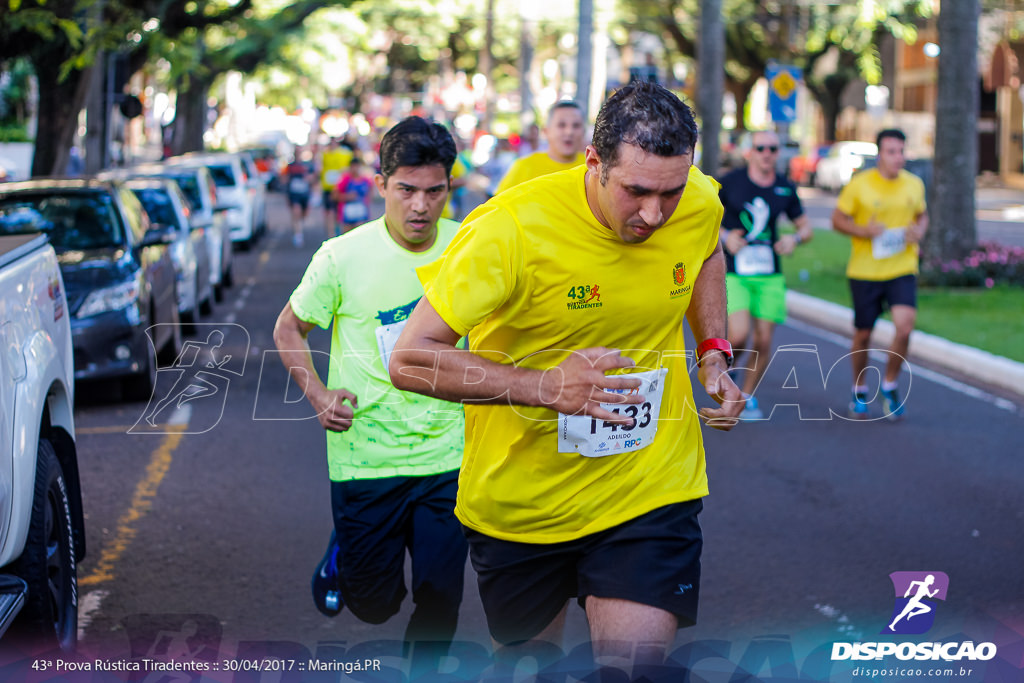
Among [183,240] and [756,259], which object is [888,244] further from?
[183,240]

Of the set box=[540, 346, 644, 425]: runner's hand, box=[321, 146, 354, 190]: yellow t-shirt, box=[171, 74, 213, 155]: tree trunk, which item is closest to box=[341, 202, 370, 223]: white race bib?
box=[321, 146, 354, 190]: yellow t-shirt

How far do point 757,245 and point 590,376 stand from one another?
21.9 ft

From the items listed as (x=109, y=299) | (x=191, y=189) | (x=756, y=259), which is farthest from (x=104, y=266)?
(x=191, y=189)

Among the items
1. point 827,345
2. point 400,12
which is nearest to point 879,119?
point 400,12

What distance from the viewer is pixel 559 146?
32.4 ft

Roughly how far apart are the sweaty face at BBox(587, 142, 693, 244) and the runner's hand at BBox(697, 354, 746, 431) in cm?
56

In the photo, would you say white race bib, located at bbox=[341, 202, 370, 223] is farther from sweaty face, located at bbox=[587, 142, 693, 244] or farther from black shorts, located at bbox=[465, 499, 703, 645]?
sweaty face, located at bbox=[587, 142, 693, 244]

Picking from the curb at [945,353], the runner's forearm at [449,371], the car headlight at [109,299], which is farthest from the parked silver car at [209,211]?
the runner's forearm at [449,371]

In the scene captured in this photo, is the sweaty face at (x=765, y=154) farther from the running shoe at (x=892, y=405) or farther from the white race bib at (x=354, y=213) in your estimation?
the white race bib at (x=354, y=213)

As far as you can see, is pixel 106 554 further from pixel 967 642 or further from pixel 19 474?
pixel 967 642

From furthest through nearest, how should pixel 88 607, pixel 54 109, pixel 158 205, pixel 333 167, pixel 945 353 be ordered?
pixel 333 167, pixel 54 109, pixel 158 205, pixel 945 353, pixel 88 607

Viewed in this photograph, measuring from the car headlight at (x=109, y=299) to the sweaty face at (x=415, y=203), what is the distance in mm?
6010

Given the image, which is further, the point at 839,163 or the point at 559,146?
the point at 839,163

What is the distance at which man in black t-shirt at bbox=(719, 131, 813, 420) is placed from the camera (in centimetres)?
976
